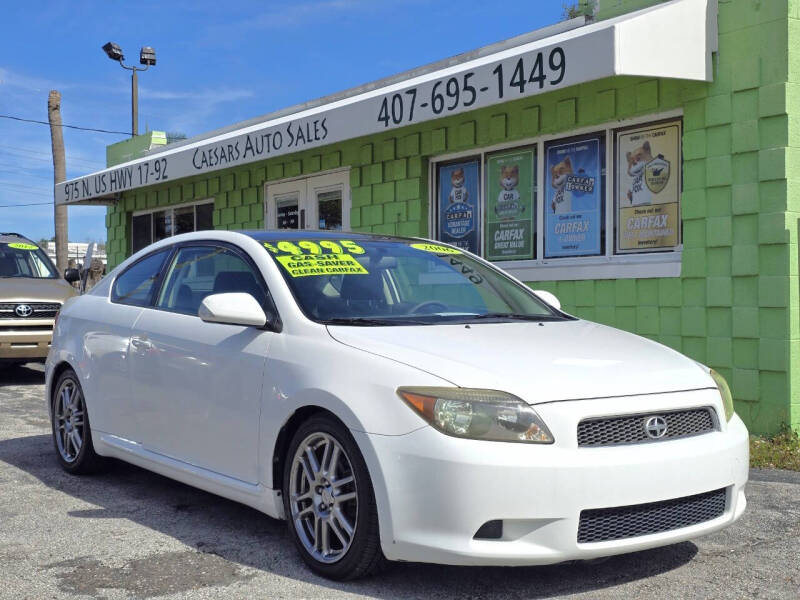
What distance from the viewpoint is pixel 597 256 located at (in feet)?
30.8

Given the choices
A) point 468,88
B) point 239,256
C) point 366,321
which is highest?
point 468,88

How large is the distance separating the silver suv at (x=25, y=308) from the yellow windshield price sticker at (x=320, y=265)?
783cm

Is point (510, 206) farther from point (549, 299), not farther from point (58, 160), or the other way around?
point (58, 160)

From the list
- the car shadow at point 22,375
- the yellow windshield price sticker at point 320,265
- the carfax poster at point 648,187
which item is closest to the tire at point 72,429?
the yellow windshield price sticker at point 320,265

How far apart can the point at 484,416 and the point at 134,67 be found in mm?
30740

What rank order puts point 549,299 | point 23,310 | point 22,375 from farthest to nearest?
point 22,375 → point 23,310 → point 549,299

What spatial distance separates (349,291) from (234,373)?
2.22 ft

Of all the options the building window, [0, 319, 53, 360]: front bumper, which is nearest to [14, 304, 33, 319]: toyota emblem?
[0, 319, 53, 360]: front bumper

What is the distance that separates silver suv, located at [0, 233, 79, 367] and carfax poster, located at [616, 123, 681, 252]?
696 centimetres

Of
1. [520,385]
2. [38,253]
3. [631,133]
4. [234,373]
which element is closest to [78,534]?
[234,373]

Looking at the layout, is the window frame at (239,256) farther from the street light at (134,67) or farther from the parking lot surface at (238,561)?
the street light at (134,67)

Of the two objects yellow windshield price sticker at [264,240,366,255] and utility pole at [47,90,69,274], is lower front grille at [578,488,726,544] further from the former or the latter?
utility pole at [47,90,69,274]

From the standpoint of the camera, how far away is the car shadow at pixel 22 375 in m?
12.3

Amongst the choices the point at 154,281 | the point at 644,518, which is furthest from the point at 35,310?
the point at 644,518
